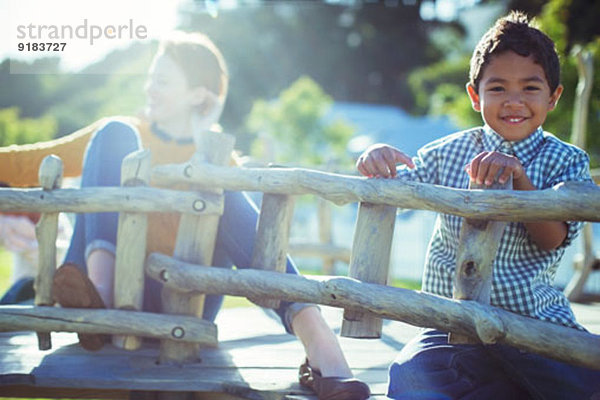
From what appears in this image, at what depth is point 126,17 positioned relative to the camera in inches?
153

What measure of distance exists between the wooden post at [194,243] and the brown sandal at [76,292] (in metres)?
0.26

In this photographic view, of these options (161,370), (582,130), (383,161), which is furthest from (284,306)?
(582,130)

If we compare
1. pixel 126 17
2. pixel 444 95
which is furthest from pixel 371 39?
pixel 126 17

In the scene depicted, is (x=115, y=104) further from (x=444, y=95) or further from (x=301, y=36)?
(x=301, y=36)

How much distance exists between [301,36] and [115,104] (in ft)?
65.5

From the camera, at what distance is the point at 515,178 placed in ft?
7.01

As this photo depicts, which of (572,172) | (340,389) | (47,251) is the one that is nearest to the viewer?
(572,172)

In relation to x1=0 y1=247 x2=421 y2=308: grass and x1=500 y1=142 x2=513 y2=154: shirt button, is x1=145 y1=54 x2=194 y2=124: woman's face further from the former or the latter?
x1=0 y1=247 x2=421 y2=308: grass

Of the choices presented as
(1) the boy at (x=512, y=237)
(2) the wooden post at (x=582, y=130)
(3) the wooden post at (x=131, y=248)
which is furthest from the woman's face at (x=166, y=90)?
(2) the wooden post at (x=582, y=130)

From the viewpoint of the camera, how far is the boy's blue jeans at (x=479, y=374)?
208 cm

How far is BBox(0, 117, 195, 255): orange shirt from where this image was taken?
3037 millimetres

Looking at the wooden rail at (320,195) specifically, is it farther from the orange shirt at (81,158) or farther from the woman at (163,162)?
the orange shirt at (81,158)

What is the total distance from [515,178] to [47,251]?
182 cm

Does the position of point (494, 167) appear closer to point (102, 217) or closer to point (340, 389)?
point (340, 389)
